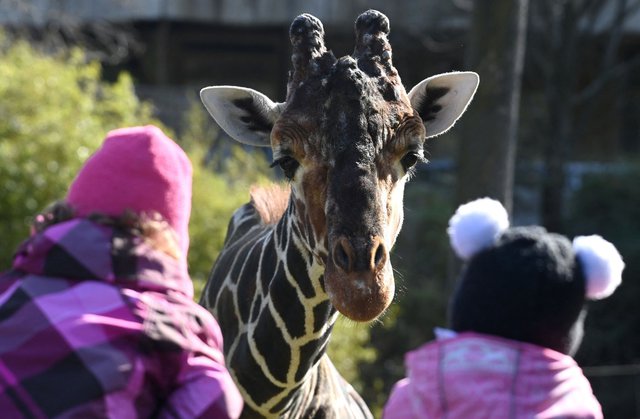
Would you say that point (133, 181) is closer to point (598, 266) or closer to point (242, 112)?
point (598, 266)

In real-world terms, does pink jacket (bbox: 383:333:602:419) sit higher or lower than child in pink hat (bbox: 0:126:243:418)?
lower

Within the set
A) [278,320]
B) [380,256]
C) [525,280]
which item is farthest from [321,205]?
[525,280]

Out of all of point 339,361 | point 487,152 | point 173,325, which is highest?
point 173,325

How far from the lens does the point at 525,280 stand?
3156 millimetres

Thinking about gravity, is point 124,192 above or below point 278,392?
above

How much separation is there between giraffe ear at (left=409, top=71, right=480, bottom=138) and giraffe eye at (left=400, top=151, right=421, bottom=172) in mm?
456

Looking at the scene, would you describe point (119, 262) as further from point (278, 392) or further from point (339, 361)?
point (339, 361)

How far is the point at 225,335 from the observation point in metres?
5.03

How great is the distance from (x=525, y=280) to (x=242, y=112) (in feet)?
5.94

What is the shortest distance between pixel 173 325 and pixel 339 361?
589 centimetres

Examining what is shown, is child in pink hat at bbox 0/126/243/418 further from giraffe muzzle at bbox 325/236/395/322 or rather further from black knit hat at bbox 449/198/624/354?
black knit hat at bbox 449/198/624/354

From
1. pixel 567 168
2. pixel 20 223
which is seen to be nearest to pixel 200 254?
pixel 20 223

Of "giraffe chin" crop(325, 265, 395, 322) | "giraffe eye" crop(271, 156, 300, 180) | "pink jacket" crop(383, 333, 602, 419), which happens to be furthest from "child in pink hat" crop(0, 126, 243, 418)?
"giraffe eye" crop(271, 156, 300, 180)

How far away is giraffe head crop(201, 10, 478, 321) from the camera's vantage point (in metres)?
3.75
